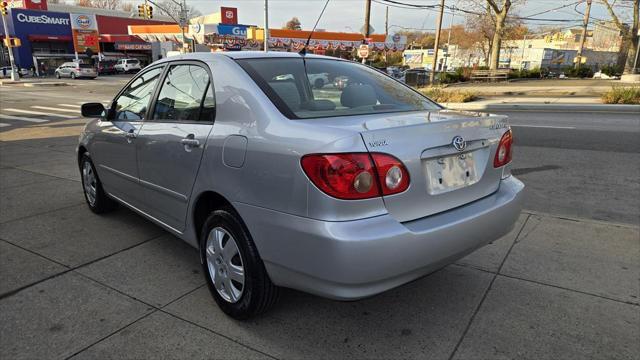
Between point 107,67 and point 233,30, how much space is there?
15238mm

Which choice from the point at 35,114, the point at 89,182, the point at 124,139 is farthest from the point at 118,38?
the point at 124,139

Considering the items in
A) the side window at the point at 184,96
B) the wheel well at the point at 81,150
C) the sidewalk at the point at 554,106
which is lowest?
the sidewalk at the point at 554,106

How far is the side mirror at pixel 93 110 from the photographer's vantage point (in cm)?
450

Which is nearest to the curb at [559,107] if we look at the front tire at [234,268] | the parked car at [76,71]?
the front tire at [234,268]

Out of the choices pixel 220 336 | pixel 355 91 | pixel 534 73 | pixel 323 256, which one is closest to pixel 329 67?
pixel 355 91

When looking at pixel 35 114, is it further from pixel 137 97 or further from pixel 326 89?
pixel 326 89

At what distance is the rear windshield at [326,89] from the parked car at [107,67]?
5534 cm

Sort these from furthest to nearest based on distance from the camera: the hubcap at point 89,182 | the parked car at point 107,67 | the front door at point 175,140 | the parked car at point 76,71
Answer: the parked car at point 107,67 → the parked car at point 76,71 → the hubcap at point 89,182 → the front door at point 175,140

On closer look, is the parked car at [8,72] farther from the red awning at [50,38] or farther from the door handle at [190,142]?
the door handle at [190,142]

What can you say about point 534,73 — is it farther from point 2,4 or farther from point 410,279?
point 2,4

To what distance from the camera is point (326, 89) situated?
325cm

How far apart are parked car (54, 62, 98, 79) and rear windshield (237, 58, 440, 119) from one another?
150 ft

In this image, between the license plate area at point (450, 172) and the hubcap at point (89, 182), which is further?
the hubcap at point (89, 182)

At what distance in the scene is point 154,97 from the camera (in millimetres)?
3703
